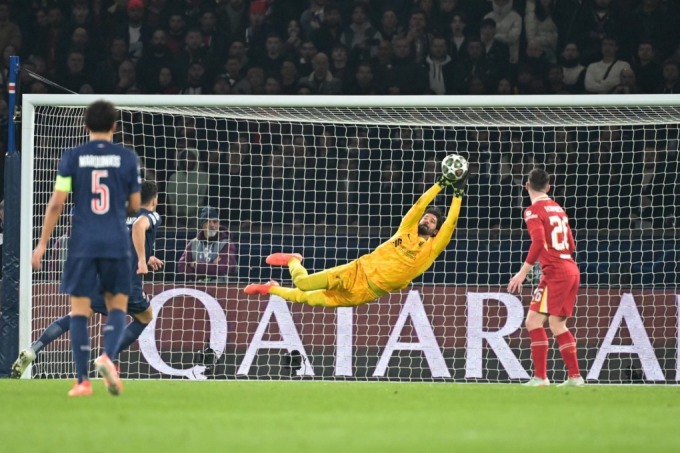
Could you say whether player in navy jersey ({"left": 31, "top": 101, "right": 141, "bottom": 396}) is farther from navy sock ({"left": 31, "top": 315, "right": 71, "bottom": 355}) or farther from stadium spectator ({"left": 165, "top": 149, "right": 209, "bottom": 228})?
stadium spectator ({"left": 165, "top": 149, "right": 209, "bottom": 228})

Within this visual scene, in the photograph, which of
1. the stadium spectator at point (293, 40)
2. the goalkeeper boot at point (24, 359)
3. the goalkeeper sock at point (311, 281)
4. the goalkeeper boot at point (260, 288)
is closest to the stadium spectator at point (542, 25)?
the stadium spectator at point (293, 40)

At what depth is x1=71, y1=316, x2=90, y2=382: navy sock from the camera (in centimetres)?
775

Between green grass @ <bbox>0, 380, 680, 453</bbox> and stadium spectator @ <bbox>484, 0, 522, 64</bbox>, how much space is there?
661 cm

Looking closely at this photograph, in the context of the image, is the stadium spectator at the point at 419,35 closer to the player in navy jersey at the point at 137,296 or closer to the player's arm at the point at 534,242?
the player's arm at the point at 534,242

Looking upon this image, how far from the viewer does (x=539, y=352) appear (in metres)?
10.6

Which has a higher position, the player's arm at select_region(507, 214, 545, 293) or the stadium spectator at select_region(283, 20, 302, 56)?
the stadium spectator at select_region(283, 20, 302, 56)

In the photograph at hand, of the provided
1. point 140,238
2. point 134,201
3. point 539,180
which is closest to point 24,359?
point 140,238

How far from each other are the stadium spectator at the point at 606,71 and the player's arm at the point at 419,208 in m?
4.41

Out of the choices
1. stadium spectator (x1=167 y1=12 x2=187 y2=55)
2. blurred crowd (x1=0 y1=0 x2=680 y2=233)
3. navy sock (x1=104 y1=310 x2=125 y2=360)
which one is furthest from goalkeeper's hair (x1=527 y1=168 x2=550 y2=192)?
stadium spectator (x1=167 y1=12 x2=187 y2=55)

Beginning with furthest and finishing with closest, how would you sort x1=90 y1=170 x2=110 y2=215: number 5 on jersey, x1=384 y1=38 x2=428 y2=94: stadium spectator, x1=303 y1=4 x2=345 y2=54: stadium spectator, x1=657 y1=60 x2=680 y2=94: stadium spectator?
x1=303 y1=4 x2=345 y2=54: stadium spectator
x1=384 y1=38 x2=428 y2=94: stadium spectator
x1=657 y1=60 x2=680 y2=94: stadium spectator
x1=90 y1=170 x2=110 y2=215: number 5 on jersey

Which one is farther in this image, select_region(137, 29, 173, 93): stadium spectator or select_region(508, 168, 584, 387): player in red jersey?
A: select_region(137, 29, 173, 93): stadium spectator

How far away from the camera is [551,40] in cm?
1514

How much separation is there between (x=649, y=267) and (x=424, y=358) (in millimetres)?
2404

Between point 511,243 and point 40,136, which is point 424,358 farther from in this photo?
point 40,136
